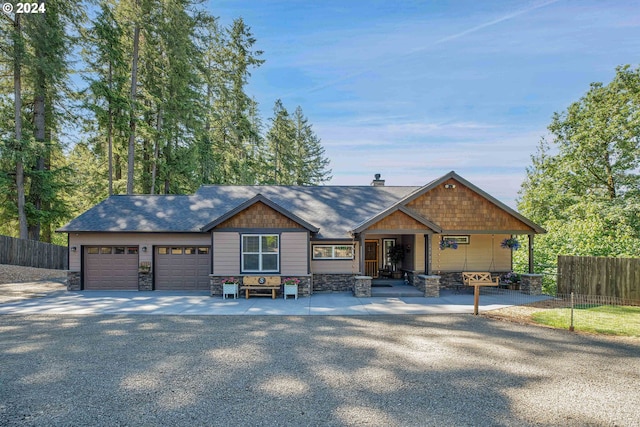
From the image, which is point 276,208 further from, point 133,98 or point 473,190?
point 133,98

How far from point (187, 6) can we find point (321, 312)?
2212 cm

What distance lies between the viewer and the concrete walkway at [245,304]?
35.8ft

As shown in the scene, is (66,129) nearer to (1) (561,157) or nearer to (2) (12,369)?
(2) (12,369)

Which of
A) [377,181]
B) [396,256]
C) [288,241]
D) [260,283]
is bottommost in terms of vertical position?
[260,283]

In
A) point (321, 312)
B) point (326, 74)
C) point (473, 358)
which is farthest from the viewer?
point (326, 74)

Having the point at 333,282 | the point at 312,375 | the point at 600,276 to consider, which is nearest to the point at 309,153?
the point at 333,282

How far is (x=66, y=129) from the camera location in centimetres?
2069

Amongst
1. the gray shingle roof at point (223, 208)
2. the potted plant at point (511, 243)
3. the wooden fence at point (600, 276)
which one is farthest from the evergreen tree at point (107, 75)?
the wooden fence at point (600, 276)

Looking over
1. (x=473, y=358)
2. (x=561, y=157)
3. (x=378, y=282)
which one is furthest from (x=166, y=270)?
(x=561, y=157)

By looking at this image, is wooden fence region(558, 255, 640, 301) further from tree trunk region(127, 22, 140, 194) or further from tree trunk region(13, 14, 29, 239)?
tree trunk region(13, 14, 29, 239)

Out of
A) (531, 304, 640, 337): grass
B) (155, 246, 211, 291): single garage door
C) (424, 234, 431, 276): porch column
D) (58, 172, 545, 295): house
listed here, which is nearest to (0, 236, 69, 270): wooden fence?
(58, 172, 545, 295): house

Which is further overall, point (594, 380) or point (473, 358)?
point (473, 358)

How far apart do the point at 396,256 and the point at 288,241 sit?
585cm

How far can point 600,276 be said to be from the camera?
1261 centimetres
